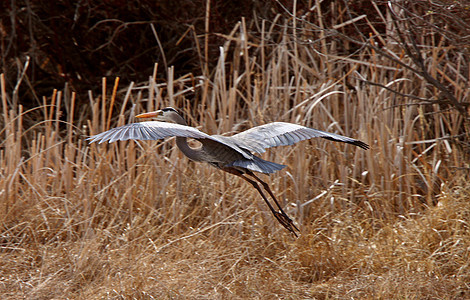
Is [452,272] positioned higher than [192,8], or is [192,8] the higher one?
[192,8]

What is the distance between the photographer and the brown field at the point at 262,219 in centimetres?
347

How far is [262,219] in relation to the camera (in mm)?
4094

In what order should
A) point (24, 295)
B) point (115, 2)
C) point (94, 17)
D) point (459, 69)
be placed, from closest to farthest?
point (24, 295) → point (459, 69) → point (115, 2) → point (94, 17)

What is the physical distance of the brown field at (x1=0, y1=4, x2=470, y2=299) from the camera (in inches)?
137

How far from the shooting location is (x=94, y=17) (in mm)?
6719

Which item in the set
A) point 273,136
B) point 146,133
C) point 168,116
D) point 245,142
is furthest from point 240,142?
point 146,133

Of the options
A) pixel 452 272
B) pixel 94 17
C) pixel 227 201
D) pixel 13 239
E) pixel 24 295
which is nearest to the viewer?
pixel 24 295

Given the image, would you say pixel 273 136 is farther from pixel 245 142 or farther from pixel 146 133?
pixel 146 133

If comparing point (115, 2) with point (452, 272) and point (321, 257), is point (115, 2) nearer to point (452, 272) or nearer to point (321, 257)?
point (321, 257)

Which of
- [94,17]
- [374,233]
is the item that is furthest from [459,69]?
[94,17]

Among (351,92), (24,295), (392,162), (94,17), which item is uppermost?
(94,17)

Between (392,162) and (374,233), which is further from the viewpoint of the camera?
(392,162)

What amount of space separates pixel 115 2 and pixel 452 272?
433cm

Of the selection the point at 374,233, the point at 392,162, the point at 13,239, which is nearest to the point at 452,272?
the point at 374,233
